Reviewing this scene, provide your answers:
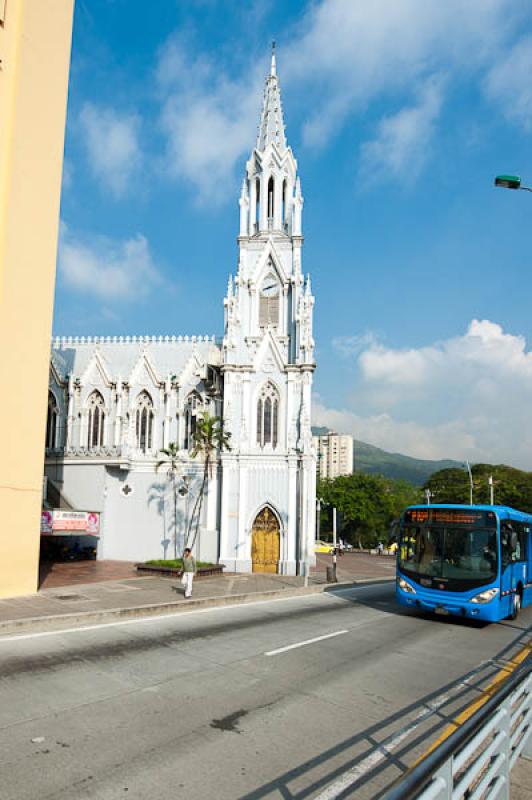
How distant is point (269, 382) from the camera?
112 feet

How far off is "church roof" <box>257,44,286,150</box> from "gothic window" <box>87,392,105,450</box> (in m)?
19.1

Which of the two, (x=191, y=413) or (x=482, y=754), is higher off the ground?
(x=191, y=413)

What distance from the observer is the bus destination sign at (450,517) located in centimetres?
1570

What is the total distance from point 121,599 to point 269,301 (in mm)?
22105

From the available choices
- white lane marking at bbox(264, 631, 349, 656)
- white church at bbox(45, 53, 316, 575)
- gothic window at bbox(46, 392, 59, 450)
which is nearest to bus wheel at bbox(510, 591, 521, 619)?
white lane marking at bbox(264, 631, 349, 656)

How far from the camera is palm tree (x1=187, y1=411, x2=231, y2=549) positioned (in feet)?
99.5

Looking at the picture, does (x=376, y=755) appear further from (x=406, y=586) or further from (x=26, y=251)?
(x=26, y=251)

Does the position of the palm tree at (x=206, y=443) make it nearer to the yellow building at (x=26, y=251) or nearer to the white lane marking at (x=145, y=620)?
the white lane marking at (x=145, y=620)

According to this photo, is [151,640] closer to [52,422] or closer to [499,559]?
[499,559]

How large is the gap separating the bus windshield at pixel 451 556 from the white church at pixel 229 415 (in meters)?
13.8

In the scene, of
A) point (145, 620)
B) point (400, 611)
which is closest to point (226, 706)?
point (145, 620)

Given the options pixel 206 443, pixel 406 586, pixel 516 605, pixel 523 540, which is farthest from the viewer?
pixel 206 443

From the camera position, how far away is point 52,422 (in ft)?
122

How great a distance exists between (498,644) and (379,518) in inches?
2493
